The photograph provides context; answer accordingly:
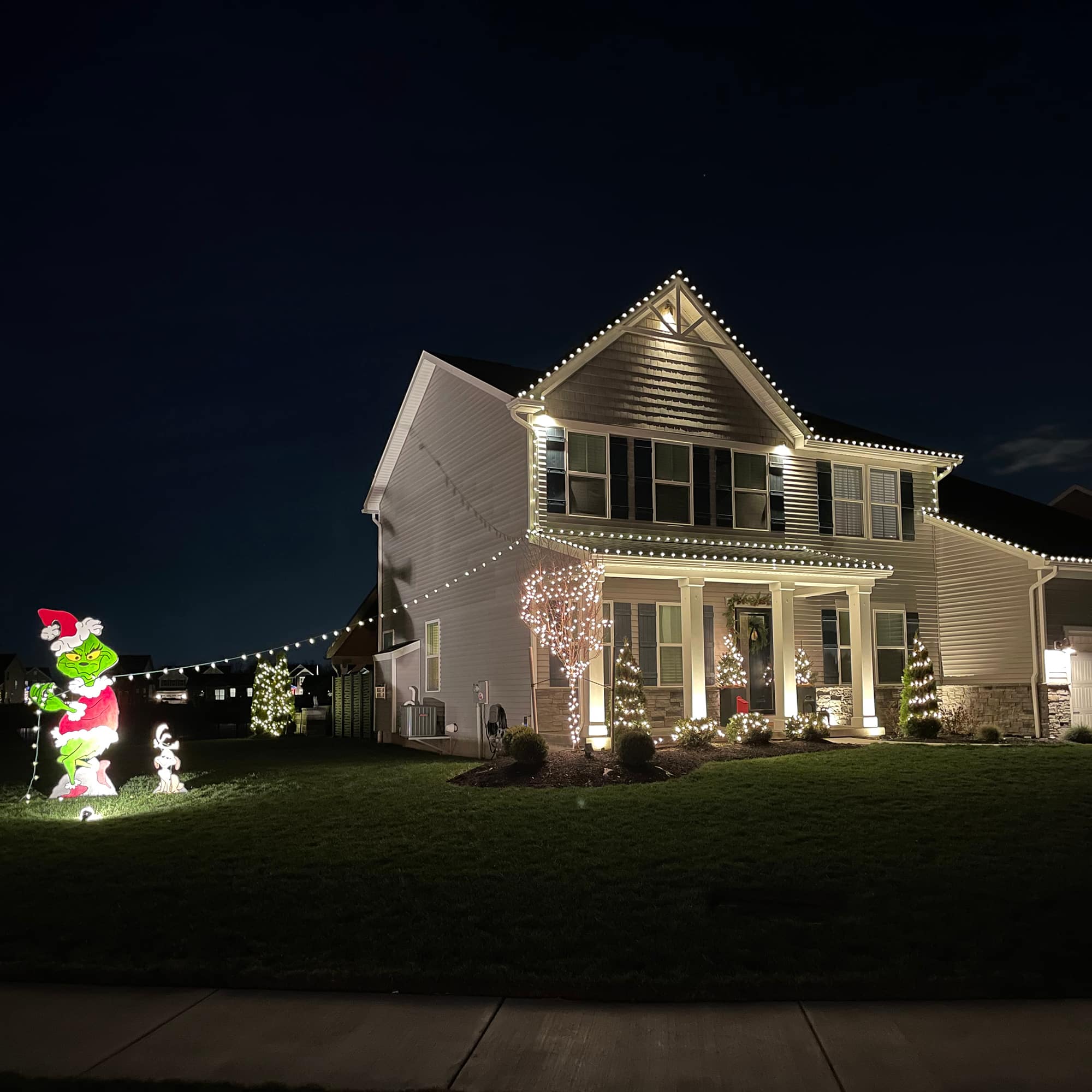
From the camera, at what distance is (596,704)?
16.4 m

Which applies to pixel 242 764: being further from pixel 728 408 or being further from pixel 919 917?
pixel 919 917

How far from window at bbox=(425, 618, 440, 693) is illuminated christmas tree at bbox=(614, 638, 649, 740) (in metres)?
6.00

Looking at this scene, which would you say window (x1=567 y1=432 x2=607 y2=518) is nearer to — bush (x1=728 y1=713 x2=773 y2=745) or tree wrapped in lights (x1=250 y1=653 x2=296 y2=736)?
bush (x1=728 y1=713 x2=773 y2=745)

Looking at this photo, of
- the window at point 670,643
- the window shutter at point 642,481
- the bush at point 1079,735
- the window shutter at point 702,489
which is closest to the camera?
the bush at point 1079,735

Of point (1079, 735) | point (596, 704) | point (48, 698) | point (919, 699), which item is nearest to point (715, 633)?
point (919, 699)

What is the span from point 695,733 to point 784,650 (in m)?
2.86

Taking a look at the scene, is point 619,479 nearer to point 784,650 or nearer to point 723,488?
point 723,488

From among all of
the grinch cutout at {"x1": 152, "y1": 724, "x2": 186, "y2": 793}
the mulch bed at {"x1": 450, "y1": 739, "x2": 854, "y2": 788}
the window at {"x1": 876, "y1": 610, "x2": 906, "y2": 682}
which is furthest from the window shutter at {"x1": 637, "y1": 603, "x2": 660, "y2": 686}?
the grinch cutout at {"x1": 152, "y1": 724, "x2": 186, "y2": 793}

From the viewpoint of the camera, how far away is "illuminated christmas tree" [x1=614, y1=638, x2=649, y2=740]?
53.4 feet

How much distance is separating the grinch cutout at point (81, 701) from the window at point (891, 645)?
15.1m

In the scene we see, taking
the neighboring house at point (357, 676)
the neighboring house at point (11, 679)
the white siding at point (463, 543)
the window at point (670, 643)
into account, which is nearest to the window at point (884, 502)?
the window at point (670, 643)

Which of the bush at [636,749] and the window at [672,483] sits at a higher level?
the window at [672,483]

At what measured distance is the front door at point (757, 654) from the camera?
2042 centimetres

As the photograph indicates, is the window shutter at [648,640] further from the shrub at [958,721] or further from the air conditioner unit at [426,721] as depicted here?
the shrub at [958,721]
